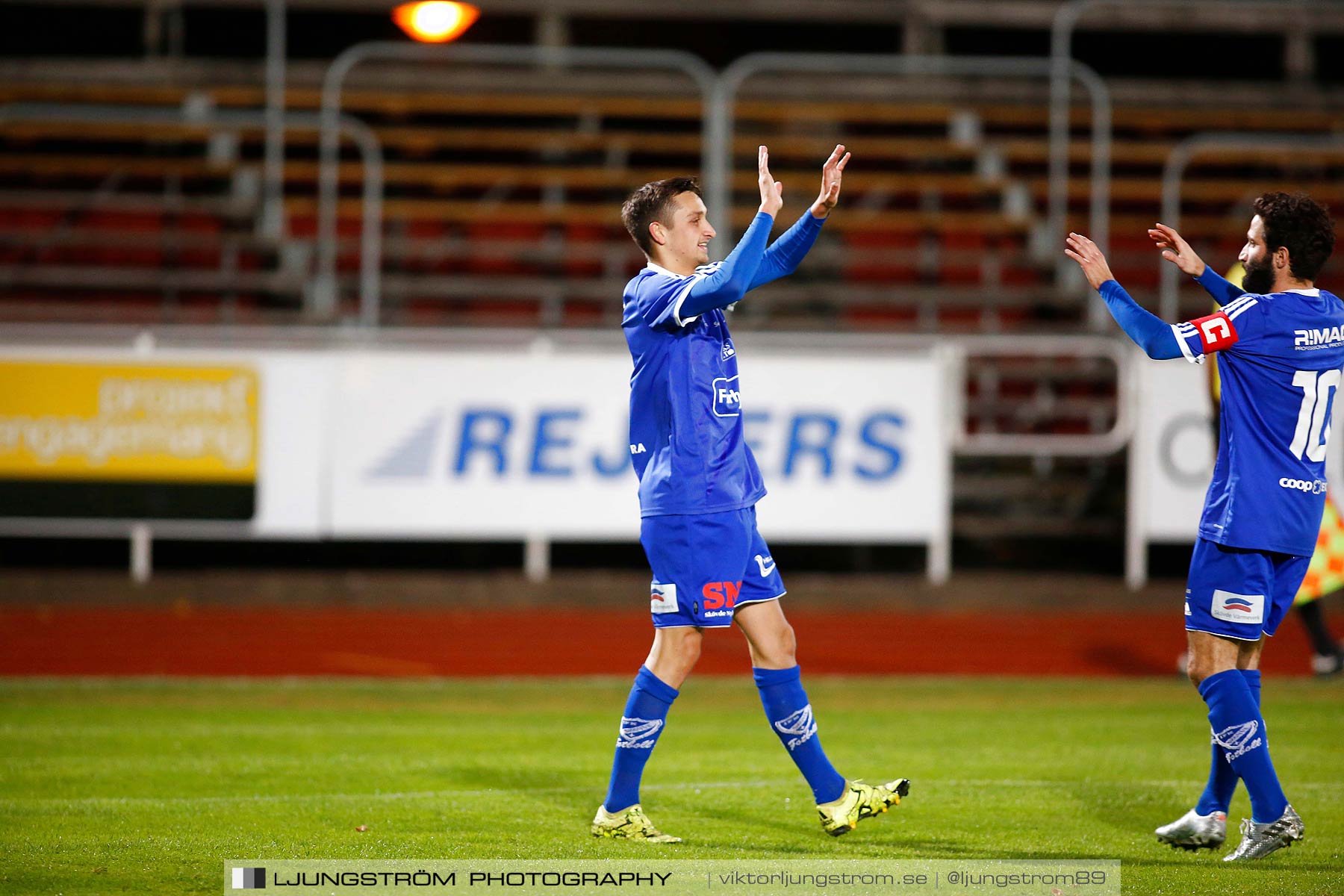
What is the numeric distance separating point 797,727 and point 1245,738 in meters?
1.46

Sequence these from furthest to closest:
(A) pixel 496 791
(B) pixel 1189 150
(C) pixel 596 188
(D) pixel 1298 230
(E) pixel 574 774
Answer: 1. (C) pixel 596 188
2. (B) pixel 1189 150
3. (E) pixel 574 774
4. (A) pixel 496 791
5. (D) pixel 1298 230

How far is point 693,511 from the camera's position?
5234mm

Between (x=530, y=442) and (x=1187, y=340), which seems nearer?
(x=1187, y=340)

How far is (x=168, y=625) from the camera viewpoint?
11445mm

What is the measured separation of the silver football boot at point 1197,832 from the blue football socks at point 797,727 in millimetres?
1148

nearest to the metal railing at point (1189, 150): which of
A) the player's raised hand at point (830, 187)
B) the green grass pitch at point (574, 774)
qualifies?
the green grass pitch at point (574, 774)

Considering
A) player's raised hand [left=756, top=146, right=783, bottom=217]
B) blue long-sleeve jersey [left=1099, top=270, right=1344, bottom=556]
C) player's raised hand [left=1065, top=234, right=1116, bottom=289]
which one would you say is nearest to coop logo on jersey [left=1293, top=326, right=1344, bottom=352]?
blue long-sleeve jersey [left=1099, top=270, right=1344, bottom=556]

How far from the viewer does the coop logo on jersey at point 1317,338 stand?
16.9 ft

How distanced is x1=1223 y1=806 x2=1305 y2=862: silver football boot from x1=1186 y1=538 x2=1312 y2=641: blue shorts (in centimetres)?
59

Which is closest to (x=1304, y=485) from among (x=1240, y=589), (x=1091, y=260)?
(x=1240, y=589)

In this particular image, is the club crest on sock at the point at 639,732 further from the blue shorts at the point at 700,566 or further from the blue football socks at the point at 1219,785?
the blue football socks at the point at 1219,785

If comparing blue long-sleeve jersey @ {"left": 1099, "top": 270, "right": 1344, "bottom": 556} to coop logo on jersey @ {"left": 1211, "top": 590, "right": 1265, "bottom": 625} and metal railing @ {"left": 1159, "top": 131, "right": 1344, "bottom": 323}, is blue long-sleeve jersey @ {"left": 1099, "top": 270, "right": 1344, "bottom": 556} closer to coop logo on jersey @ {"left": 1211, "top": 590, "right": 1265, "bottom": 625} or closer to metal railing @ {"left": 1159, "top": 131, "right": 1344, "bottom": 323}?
coop logo on jersey @ {"left": 1211, "top": 590, "right": 1265, "bottom": 625}

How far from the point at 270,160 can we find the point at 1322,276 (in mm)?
10826

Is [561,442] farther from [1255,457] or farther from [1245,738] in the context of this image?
[1245,738]
